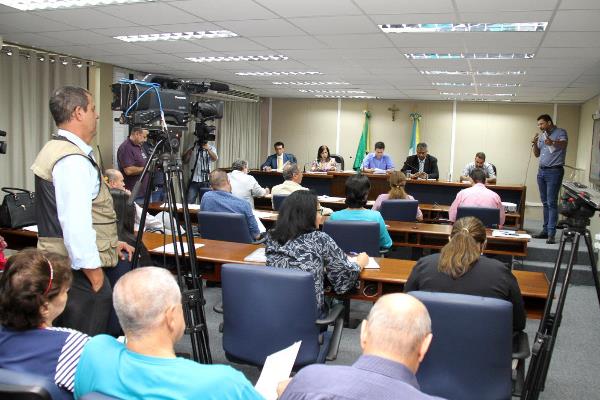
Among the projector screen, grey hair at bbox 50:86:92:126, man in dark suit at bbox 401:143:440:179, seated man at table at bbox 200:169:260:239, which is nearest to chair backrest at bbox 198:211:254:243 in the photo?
seated man at table at bbox 200:169:260:239

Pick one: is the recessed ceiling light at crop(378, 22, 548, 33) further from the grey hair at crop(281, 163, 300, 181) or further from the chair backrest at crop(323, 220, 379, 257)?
the chair backrest at crop(323, 220, 379, 257)

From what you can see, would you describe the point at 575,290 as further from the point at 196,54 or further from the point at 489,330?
the point at 196,54

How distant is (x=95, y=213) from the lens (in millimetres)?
2309

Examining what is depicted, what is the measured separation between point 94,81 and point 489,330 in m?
7.30

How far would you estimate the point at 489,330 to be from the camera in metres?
1.97

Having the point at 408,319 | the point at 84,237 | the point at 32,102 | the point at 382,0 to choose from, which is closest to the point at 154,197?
the point at 32,102

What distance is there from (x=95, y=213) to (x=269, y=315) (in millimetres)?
888

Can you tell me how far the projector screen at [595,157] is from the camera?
7.69 meters

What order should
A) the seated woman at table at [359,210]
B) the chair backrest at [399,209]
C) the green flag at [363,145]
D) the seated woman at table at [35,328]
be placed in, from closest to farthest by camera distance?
the seated woman at table at [35,328] < the seated woman at table at [359,210] < the chair backrest at [399,209] < the green flag at [363,145]

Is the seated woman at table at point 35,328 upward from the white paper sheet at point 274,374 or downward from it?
upward

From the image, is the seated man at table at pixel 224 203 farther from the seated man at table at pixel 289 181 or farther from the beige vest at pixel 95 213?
the beige vest at pixel 95 213

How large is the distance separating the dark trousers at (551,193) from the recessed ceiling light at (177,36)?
4.02 meters

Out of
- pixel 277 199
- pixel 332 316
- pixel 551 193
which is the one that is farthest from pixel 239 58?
pixel 332 316

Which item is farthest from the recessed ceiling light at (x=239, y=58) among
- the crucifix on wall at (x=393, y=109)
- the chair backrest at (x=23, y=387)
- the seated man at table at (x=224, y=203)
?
the crucifix on wall at (x=393, y=109)
